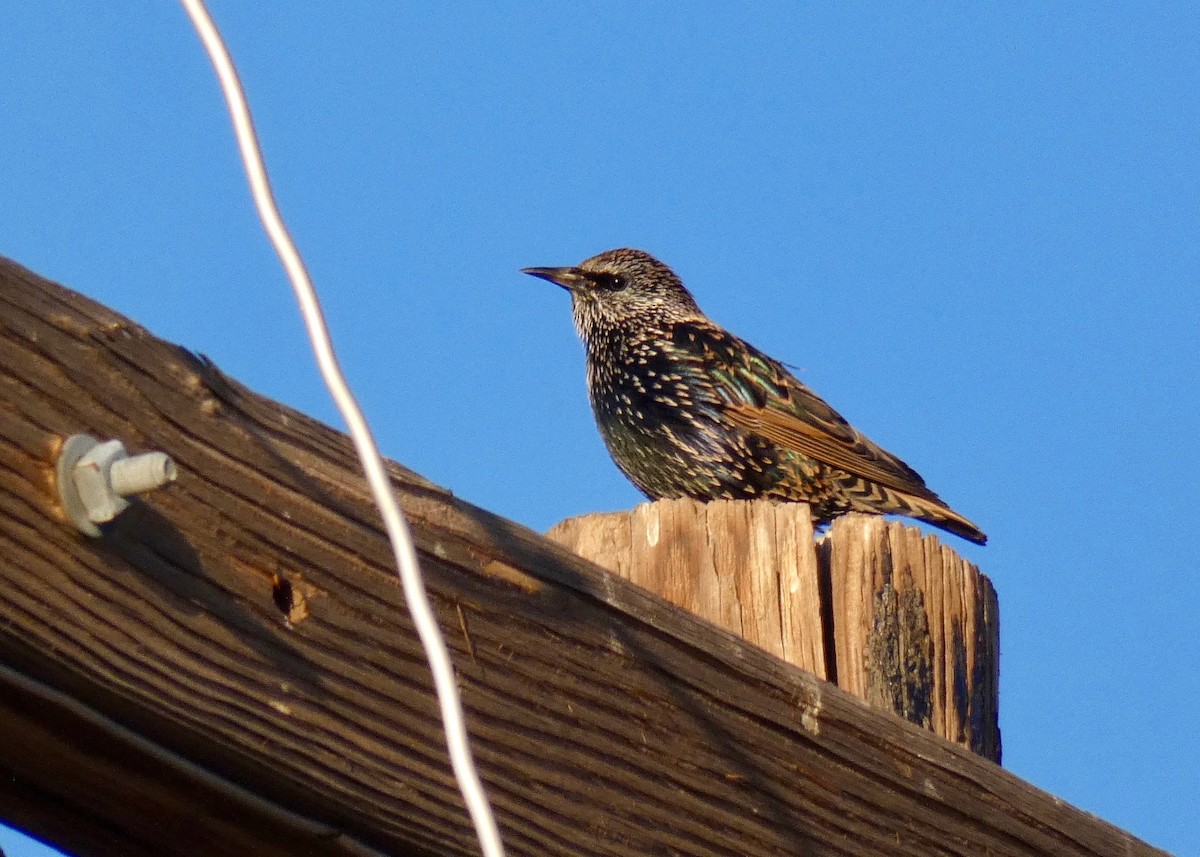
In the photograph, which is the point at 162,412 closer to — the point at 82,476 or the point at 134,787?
the point at 82,476

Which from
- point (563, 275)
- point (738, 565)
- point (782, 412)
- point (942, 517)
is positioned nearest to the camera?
point (738, 565)

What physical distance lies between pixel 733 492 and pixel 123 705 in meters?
5.48

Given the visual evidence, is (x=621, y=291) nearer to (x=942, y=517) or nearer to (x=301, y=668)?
(x=942, y=517)

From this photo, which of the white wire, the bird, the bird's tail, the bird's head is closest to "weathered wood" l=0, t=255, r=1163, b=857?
the white wire

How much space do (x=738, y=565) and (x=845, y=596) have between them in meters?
0.14

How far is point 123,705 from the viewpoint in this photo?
3.40 feet

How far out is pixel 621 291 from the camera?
303 inches

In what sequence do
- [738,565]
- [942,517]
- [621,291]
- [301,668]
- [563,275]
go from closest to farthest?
[301,668], [738,565], [942,517], [621,291], [563,275]

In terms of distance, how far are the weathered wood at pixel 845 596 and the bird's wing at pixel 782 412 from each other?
162 inches

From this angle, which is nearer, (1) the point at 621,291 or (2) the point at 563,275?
(1) the point at 621,291

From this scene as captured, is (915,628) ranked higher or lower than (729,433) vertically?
lower

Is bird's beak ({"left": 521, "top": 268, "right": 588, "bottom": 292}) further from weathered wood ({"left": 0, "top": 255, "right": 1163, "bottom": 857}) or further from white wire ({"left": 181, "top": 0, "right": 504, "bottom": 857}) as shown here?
white wire ({"left": 181, "top": 0, "right": 504, "bottom": 857})

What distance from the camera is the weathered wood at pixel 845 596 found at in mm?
2168

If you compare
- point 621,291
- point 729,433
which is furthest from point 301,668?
point 621,291
